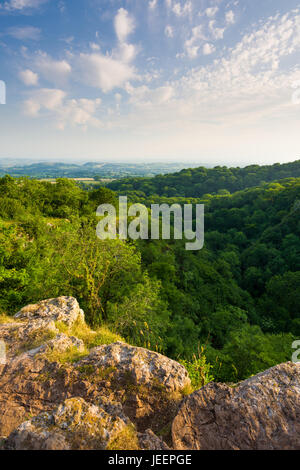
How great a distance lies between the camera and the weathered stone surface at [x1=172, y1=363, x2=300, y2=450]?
3.60 metres

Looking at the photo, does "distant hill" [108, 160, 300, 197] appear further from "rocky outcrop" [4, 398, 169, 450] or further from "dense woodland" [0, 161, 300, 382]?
"rocky outcrop" [4, 398, 169, 450]

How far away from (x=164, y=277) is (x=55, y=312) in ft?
66.2

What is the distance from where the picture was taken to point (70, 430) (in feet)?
10.9

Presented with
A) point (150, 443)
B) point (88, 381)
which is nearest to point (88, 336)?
point (88, 381)

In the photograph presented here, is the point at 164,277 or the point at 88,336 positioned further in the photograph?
the point at 164,277

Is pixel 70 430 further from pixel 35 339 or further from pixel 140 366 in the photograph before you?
pixel 35 339

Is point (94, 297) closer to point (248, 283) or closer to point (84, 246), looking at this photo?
point (84, 246)

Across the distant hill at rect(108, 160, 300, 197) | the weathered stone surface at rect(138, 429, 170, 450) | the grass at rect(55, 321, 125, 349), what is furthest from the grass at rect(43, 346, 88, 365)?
the distant hill at rect(108, 160, 300, 197)

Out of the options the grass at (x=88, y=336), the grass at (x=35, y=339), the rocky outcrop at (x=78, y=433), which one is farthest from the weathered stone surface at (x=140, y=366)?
the grass at (x=35, y=339)

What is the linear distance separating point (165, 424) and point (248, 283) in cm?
6172
